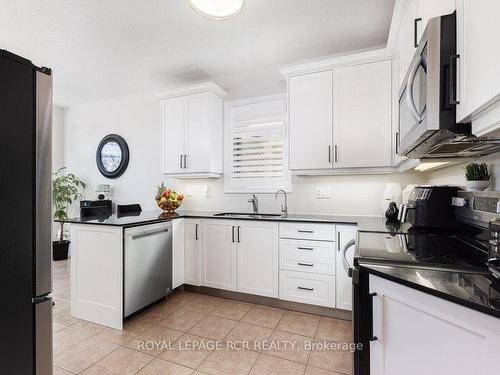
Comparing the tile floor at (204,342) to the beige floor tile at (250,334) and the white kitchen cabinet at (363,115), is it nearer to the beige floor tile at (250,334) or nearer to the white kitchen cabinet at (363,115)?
the beige floor tile at (250,334)

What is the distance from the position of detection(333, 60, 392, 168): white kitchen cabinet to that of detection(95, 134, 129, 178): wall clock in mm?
3155

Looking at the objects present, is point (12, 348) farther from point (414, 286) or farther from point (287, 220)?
point (287, 220)

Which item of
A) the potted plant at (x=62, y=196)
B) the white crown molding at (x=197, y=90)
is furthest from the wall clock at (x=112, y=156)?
the white crown molding at (x=197, y=90)

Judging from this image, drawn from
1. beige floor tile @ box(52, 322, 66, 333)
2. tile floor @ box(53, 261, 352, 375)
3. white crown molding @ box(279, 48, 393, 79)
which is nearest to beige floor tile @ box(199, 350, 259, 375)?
tile floor @ box(53, 261, 352, 375)

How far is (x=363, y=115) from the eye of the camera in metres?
2.45

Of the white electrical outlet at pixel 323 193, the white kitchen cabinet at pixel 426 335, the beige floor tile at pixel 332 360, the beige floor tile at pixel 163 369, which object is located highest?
the white electrical outlet at pixel 323 193

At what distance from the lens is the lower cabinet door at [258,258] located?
8.43 feet

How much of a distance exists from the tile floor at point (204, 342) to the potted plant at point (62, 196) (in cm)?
190

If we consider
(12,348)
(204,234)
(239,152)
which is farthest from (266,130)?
(12,348)

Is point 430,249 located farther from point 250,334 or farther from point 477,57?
point 250,334

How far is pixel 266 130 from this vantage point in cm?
324

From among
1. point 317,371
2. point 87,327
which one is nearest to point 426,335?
point 317,371

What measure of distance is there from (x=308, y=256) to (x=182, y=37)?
7.65ft

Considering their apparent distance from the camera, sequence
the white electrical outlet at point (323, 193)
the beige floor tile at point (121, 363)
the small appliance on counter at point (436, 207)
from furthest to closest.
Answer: the white electrical outlet at point (323, 193), the beige floor tile at point (121, 363), the small appliance on counter at point (436, 207)
